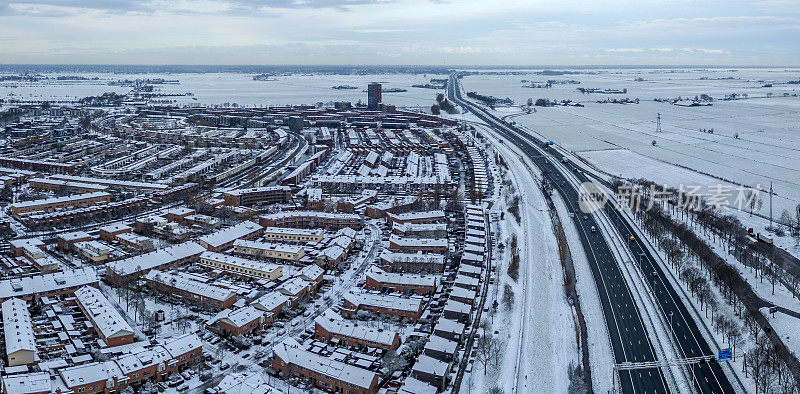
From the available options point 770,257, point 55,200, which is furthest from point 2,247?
point 770,257

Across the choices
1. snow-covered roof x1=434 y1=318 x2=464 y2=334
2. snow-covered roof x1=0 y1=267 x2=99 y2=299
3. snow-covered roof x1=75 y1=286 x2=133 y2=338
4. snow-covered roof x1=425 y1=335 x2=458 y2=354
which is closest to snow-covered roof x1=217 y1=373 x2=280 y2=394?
snow-covered roof x1=75 y1=286 x2=133 y2=338

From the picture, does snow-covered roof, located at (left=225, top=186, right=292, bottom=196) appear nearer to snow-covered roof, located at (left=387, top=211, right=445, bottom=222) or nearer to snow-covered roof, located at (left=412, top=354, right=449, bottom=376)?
snow-covered roof, located at (left=387, top=211, right=445, bottom=222)

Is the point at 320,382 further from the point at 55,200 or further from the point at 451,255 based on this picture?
the point at 55,200

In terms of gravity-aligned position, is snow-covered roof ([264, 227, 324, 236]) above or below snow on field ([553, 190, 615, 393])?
above

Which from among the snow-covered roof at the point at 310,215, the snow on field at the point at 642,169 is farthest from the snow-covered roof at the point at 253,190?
the snow on field at the point at 642,169

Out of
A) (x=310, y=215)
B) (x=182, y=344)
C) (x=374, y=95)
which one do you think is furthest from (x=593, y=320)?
(x=374, y=95)
